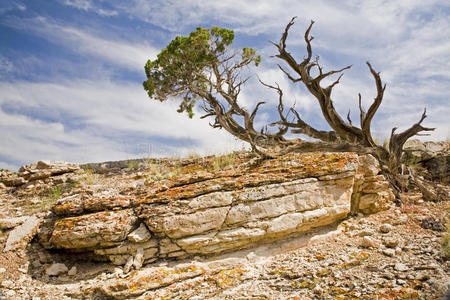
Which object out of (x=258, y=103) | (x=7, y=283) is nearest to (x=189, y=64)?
(x=258, y=103)

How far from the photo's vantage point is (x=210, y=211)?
6.05 metres

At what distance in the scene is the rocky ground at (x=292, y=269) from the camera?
4.25 meters

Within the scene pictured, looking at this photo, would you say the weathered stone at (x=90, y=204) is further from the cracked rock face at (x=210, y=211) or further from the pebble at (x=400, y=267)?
the pebble at (x=400, y=267)

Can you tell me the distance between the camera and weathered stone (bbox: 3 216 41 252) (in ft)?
20.9

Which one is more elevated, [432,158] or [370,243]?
[432,158]

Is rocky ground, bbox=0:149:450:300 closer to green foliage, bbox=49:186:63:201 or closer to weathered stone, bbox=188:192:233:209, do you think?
weathered stone, bbox=188:192:233:209

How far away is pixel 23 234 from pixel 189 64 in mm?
9605

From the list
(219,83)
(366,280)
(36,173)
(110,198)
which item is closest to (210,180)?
(110,198)

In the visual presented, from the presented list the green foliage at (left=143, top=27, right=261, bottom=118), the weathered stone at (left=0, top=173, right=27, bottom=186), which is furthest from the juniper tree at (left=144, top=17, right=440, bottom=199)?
the weathered stone at (left=0, top=173, right=27, bottom=186)

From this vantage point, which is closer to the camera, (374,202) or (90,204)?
(90,204)

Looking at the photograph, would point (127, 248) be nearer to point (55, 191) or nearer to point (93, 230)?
point (93, 230)

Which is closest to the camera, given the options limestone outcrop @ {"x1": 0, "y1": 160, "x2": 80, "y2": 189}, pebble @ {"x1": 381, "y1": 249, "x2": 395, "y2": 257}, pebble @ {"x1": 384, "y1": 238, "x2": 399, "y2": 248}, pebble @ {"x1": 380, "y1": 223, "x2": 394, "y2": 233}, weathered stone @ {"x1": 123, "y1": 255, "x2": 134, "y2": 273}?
pebble @ {"x1": 381, "y1": 249, "x2": 395, "y2": 257}

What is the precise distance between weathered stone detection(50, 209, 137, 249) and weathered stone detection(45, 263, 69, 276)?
0.41 meters

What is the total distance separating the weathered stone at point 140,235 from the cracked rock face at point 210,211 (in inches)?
0.5
